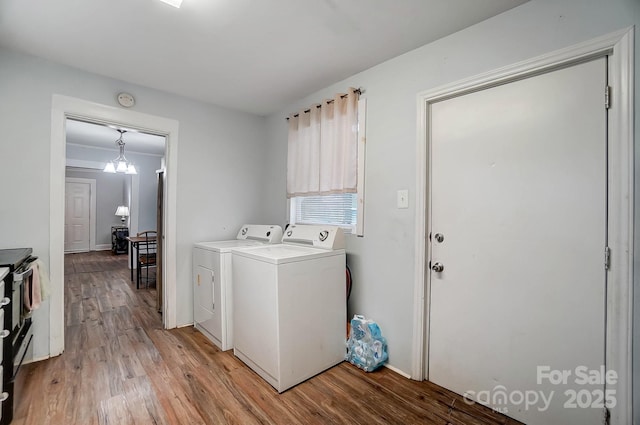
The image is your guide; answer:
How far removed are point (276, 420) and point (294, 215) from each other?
6.46ft

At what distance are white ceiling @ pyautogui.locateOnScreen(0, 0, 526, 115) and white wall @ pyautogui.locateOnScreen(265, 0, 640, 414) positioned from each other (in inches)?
4.2

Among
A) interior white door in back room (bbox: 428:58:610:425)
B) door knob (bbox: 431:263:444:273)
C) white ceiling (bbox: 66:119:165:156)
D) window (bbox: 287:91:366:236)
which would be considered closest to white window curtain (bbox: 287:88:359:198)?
window (bbox: 287:91:366:236)

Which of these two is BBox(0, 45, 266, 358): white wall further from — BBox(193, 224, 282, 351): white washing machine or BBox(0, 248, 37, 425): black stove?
BBox(0, 248, 37, 425): black stove

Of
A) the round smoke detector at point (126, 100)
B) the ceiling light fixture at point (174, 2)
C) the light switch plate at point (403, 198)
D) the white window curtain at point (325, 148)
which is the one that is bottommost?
the light switch plate at point (403, 198)

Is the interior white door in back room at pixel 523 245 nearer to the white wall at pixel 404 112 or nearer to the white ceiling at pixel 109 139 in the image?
the white wall at pixel 404 112

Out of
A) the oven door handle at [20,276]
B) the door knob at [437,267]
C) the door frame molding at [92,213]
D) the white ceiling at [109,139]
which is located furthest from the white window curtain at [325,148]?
the door frame molding at [92,213]

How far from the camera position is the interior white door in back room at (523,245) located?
142 cm

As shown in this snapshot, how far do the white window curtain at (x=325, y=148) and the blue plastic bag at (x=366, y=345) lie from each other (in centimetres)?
112

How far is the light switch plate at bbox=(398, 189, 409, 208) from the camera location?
209 cm

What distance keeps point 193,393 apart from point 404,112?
8.19 ft

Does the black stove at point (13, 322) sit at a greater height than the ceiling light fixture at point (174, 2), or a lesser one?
lesser

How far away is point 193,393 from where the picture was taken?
1.88m

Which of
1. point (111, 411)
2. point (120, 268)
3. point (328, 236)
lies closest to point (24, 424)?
Answer: point (111, 411)

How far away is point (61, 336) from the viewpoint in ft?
7.70
